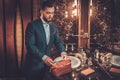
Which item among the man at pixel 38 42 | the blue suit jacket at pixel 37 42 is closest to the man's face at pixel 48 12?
the man at pixel 38 42

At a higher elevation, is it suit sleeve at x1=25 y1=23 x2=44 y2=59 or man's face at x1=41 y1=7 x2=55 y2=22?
man's face at x1=41 y1=7 x2=55 y2=22

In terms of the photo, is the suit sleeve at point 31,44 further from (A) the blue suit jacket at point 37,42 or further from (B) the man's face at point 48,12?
(B) the man's face at point 48,12

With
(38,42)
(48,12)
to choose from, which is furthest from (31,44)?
(48,12)

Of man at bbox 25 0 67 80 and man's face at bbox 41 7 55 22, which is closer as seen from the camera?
man's face at bbox 41 7 55 22

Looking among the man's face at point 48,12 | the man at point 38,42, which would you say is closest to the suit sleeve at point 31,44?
the man at point 38,42

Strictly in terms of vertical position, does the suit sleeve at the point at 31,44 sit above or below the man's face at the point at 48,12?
below

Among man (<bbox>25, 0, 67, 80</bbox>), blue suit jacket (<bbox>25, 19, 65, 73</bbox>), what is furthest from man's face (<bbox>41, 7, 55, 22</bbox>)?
blue suit jacket (<bbox>25, 19, 65, 73</bbox>)

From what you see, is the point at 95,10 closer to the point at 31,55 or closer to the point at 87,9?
the point at 87,9

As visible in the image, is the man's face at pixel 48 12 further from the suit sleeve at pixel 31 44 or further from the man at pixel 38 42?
the suit sleeve at pixel 31 44

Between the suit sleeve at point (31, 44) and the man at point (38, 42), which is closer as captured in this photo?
the suit sleeve at point (31, 44)

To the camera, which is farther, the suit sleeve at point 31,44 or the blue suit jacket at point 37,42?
the blue suit jacket at point 37,42

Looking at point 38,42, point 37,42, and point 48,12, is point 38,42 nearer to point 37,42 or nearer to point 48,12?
point 37,42

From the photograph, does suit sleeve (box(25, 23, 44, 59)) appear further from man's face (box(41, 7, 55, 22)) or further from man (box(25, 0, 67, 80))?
man's face (box(41, 7, 55, 22))

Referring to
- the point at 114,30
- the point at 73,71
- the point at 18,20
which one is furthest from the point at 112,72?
the point at 18,20
